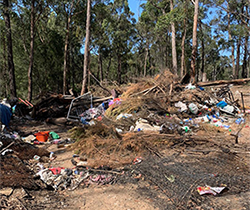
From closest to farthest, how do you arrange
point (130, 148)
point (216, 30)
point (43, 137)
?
point (130, 148)
point (43, 137)
point (216, 30)

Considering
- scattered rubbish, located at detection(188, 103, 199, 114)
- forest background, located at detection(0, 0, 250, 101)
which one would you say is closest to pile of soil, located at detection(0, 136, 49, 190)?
scattered rubbish, located at detection(188, 103, 199, 114)

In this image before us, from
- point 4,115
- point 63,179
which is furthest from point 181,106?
point 4,115

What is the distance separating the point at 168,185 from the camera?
9.76ft

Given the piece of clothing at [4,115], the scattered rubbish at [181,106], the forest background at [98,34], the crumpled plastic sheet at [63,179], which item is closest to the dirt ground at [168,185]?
the crumpled plastic sheet at [63,179]

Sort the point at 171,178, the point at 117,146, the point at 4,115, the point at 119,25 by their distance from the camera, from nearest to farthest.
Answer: the point at 171,178, the point at 117,146, the point at 4,115, the point at 119,25

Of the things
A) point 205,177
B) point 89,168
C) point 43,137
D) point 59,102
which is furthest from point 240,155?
point 59,102

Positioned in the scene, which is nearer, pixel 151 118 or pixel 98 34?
pixel 151 118

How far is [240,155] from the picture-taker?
390 centimetres

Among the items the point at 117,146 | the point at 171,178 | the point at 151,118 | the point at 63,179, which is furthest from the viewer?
the point at 151,118

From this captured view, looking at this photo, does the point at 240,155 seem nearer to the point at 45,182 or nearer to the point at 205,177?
the point at 205,177

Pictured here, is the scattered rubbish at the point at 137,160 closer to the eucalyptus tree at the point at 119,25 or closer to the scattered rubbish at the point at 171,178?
the scattered rubbish at the point at 171,178

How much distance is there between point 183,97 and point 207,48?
2341cm

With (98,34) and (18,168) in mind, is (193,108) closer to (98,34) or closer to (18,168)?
(18,168)

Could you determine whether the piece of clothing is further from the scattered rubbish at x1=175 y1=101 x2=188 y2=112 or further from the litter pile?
the scattered rubbish at x1=175 y1=101 x2=188 y2=112
